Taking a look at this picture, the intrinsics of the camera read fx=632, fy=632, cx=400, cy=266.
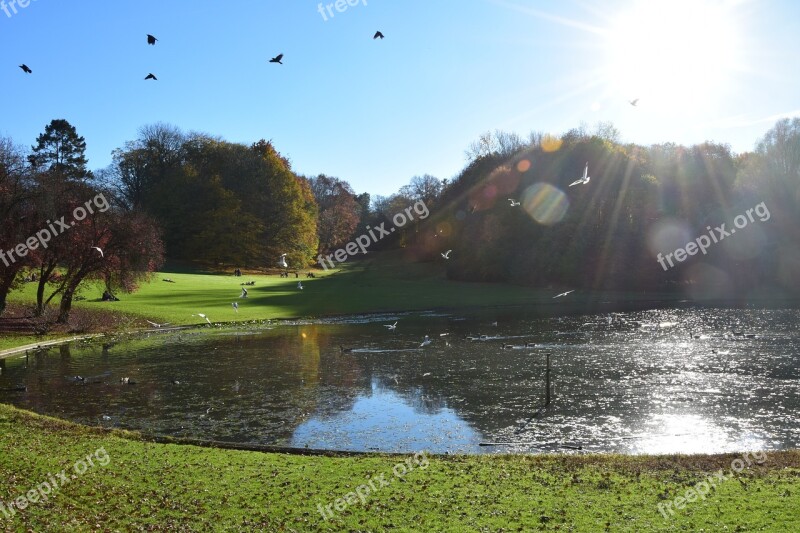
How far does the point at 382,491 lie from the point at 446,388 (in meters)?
11.6

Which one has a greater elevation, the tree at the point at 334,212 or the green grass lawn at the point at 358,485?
the tree at the point at 334,212

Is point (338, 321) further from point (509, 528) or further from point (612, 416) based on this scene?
point (509, 528)

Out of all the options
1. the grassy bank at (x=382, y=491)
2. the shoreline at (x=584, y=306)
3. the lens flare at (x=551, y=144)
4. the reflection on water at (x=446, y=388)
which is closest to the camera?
the grassy bank at (x=382, y=491)

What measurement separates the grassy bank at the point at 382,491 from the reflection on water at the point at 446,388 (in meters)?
2.47

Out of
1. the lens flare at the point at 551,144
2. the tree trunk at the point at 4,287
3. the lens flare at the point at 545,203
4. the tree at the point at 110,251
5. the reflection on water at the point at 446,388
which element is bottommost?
the reflection on water at the point at 446,388

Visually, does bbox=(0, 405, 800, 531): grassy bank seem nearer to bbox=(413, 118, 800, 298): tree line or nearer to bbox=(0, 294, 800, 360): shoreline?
bbox=(0, 294, 800, 360): shoreline

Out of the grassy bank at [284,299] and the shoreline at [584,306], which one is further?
the shoreline at [584,306]

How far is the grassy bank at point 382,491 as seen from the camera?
8.76m

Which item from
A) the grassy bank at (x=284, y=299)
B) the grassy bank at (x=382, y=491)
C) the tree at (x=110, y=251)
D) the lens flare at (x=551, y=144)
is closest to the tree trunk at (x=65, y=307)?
the tree at (x=110, y=251)

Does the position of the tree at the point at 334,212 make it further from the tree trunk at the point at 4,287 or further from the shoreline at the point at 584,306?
the tree trunk at the point at 4,287

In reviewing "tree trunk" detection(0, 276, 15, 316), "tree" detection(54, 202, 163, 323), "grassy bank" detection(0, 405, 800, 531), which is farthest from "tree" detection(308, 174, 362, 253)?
"grassy bank" detection(0, 405, 800, 531)

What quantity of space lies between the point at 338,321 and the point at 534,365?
70.3 ft

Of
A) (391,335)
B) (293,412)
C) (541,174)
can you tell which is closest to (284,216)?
(541,174)

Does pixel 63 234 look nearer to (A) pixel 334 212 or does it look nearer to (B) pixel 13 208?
(B) pixel 13 208
